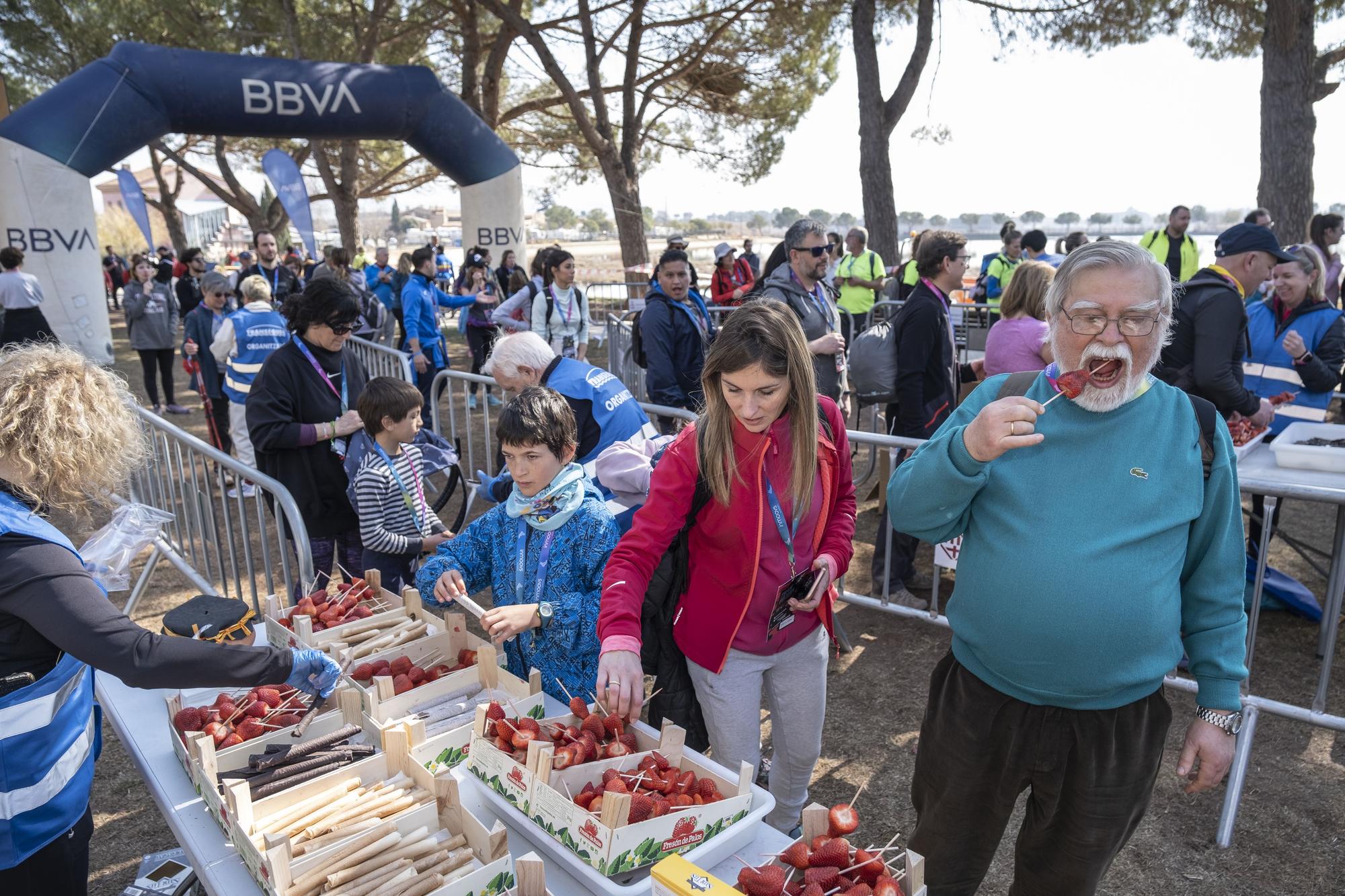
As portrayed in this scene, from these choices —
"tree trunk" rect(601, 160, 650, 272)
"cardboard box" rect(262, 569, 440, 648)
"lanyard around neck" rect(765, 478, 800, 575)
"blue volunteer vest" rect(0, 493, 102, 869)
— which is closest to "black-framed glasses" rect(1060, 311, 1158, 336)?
"lanyard around neck" rect(765, 478, 800, 575)

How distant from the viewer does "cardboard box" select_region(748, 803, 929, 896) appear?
1627mm

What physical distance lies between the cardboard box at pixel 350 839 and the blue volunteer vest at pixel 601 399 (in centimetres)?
158

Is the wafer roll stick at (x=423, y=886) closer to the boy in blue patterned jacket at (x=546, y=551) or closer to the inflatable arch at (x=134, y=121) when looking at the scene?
the boy in blue patterned jacket at (x=546, y=551)

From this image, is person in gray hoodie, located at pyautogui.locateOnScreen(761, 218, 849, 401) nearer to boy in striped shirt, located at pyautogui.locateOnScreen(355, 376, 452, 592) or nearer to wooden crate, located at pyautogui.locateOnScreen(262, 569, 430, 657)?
boy in striped shirt, located at pyautogui.locateOnScreen(355, 376, 452, 592)

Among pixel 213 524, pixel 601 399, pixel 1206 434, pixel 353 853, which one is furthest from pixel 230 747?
pixel 213 524

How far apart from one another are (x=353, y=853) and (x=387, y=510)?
2219 millimetres

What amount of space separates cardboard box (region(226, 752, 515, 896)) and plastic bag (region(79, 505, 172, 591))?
6.94ft

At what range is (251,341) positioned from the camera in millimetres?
6270

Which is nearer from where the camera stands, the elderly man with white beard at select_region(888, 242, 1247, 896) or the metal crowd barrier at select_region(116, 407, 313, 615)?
the elderly man with white beard at select_region(888, 242, 1247, 896)

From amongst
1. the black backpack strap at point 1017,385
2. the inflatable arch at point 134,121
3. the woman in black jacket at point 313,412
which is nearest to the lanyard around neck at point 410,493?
the woman in black jacket at point 313,412

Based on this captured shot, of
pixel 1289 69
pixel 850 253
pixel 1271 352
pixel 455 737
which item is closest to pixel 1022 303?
pixel 1271 352

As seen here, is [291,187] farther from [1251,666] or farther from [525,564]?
[1251,666]

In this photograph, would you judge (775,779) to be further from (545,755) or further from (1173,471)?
A: (1173,471)

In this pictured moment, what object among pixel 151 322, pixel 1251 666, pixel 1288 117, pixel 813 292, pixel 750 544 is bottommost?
pixel 1251 666
